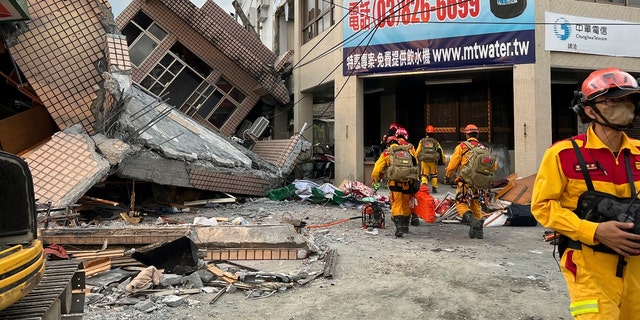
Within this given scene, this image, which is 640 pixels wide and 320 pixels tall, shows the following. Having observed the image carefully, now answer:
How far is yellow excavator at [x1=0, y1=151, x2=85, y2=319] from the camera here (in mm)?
2127

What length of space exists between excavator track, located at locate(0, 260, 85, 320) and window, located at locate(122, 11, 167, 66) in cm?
1206

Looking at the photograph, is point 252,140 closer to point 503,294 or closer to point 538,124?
point 538,124

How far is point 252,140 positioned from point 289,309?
32.6 ft

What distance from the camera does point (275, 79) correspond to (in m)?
15.3

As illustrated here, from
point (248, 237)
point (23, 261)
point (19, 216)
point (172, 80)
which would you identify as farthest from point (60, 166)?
point (172, 80)

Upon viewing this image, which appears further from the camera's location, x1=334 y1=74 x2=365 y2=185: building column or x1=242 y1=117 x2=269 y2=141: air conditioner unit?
x1=242 y1=117 x2=269 y2=141: air conditioner unit

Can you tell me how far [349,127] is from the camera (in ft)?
41.0

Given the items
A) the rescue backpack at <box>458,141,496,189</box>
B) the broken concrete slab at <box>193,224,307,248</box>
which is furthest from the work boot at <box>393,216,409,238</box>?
the broken concrete slab at <box>193,224,307,248</box>

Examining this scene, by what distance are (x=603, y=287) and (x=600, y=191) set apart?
451 millimetres

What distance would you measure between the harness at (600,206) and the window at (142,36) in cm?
1431

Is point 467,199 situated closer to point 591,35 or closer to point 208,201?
point 208,201

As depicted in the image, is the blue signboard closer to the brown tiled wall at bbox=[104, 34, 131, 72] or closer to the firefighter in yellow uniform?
the firefighter in yellow uniform

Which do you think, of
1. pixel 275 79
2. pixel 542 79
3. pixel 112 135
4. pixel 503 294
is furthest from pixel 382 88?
pixel 503 294

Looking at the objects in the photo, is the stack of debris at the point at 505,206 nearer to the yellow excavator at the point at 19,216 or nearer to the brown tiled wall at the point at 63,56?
the yellow excavator at the point at 19,216
